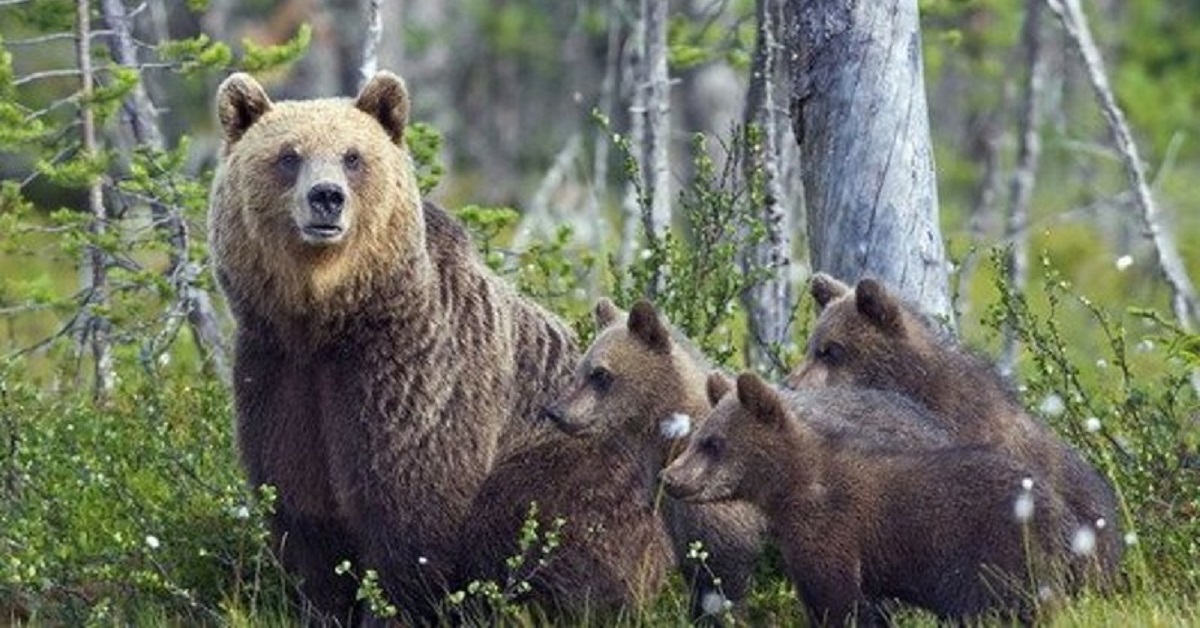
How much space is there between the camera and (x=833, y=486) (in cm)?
846

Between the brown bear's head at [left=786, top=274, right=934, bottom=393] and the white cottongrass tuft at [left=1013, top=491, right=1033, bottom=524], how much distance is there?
1082 mm

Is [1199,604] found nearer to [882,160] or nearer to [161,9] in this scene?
Answer: [882,160]

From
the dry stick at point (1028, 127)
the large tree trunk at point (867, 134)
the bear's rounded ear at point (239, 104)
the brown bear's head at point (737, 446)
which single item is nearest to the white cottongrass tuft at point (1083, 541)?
the brown bear's head at point (737, 446)

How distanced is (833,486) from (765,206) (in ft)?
9.92

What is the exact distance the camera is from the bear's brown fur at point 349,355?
912cm

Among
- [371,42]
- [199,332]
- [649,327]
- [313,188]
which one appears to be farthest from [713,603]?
[199,332]

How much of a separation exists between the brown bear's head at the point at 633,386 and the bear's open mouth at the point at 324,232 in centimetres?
89

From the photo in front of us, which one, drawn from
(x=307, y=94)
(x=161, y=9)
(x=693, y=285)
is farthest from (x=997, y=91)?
(x=693, y=285)

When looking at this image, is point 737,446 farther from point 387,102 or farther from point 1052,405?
point 387,102

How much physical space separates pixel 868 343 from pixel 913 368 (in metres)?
0.17

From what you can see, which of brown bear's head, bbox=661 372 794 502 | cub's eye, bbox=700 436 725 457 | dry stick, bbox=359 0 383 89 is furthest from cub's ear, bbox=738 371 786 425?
dry stick, bbox=359 0 383 89

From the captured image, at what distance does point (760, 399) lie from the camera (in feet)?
28.1

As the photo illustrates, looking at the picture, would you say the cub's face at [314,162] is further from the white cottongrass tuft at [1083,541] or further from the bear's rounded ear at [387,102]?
the white cottongrass tuft at [1083,541]

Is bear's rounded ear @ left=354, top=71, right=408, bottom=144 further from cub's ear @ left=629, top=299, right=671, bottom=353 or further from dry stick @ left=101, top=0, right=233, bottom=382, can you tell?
dry stick @ left=101, top=0, right=233, bottom=382
